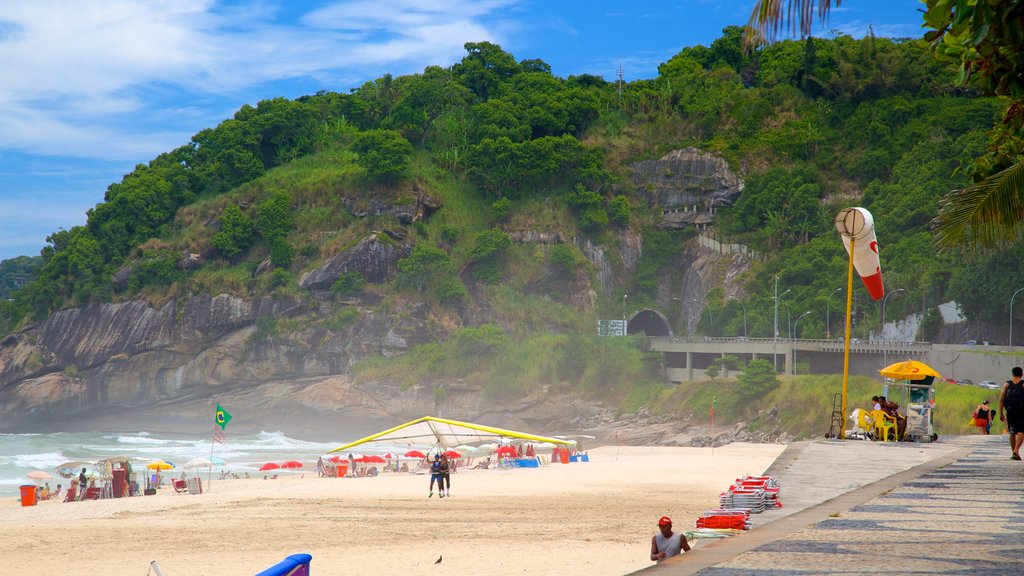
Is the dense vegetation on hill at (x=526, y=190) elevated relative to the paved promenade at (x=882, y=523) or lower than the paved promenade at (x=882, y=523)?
elevated

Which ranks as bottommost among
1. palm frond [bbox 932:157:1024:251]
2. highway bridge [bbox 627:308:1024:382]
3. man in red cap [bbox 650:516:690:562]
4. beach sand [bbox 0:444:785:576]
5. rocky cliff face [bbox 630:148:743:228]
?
beach sand [bbox 0:444:785:576]

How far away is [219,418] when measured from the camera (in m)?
30.2

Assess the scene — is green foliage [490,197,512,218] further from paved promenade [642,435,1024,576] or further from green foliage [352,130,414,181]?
paved promenade [642,435,1024,576]

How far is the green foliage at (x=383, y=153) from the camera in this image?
82.1 m

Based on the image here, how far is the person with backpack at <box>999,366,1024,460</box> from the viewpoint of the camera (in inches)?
526

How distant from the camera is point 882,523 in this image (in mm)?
9461

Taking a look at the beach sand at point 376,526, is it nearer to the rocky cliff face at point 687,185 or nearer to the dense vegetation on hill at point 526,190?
the dense vegetation on hill at point 526,190

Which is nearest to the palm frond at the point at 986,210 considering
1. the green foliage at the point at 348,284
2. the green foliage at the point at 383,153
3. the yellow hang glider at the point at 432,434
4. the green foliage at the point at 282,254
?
the yellow hang glider at the point at 432,434

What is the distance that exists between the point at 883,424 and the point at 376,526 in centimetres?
1051

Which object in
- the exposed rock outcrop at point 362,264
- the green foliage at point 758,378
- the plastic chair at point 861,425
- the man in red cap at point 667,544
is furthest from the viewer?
the exposed rock outcrop at point 362,264

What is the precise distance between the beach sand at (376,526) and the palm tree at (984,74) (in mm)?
4091

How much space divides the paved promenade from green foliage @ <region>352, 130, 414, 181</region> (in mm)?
68645

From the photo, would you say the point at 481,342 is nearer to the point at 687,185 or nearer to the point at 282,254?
the point at 282,254

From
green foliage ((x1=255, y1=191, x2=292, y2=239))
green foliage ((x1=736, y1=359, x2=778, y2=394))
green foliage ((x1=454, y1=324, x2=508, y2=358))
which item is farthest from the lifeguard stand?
green foliage ((x1=255, y1=191, x2=292, y2=239))
